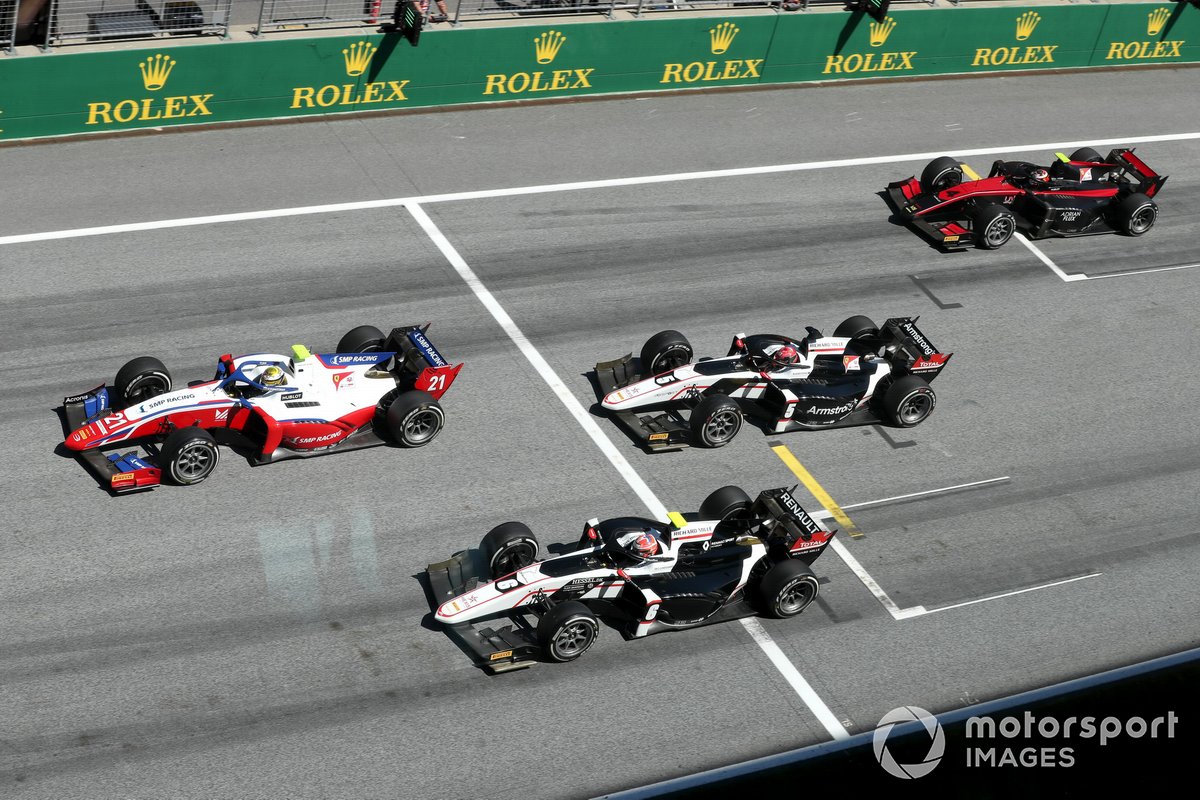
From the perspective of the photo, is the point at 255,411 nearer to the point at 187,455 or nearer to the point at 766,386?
the point at 187,455

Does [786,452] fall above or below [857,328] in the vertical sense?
below

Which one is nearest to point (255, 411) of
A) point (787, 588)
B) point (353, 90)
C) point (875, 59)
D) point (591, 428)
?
point (591, 428)

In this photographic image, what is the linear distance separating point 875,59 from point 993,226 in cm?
725

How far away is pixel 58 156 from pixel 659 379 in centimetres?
1158

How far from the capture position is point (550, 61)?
25.1 m

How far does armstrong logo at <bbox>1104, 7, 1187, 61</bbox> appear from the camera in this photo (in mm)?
29938

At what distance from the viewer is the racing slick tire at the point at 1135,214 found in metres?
22.8

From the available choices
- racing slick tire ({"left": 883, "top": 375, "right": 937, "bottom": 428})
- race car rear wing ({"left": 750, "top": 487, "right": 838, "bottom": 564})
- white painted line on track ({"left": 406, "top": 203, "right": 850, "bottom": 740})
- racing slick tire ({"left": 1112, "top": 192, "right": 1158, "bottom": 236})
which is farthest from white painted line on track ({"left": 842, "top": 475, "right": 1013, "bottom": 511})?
racing slick tire ({"left": 1112, "top": 192, "right": 1158, "bottom": 236})

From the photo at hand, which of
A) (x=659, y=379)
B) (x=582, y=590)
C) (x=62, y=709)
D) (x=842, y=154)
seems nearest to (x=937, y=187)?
(x=842, y=154)

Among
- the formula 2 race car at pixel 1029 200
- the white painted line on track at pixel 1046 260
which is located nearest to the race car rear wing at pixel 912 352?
the formula 2 race car at pixel 1029 200

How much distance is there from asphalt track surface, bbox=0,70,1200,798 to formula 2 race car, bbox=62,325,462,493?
35 centimetres

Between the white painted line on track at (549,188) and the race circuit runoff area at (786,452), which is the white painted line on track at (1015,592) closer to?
the race circuit runoff area at (786,452)

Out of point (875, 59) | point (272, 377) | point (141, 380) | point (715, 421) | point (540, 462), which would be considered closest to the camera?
point (272, 377)

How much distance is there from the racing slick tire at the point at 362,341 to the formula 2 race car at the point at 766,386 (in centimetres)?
297
